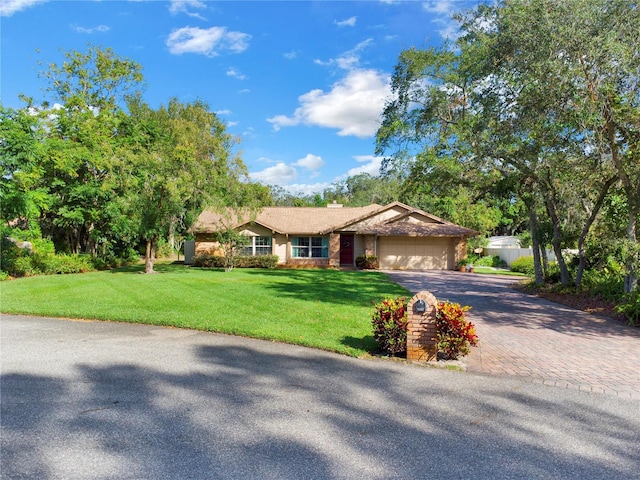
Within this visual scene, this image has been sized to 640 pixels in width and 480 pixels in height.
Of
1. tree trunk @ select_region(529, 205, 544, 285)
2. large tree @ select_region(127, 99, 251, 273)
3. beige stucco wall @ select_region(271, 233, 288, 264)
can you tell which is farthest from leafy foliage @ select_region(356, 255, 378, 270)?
tree trunk @ select_region(529, 205, 544, 285)

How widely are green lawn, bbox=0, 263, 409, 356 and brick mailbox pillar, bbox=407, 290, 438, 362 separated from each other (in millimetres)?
921

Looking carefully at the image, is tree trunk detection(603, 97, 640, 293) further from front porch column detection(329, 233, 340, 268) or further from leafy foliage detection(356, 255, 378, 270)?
front porch column detection(329, 233, 340, 268)

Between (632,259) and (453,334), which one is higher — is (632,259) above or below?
above

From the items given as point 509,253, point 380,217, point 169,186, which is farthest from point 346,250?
point 509,253

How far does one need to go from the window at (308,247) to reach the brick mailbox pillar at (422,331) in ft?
71.7

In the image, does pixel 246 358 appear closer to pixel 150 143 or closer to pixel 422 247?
pixel 422 247

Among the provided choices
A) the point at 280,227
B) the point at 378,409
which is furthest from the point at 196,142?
the point at 378,409

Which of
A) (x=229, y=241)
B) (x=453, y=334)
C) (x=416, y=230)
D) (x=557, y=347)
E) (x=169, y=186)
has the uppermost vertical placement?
(x=169, y=186)

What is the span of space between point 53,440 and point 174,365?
239 centimetres

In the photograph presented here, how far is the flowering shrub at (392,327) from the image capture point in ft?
21.7

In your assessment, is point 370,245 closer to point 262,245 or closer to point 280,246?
point 280,246

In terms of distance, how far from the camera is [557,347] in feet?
24.9

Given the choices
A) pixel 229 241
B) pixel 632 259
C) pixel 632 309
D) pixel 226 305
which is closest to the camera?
pixel 632 309

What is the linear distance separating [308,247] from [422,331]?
72.5ft
